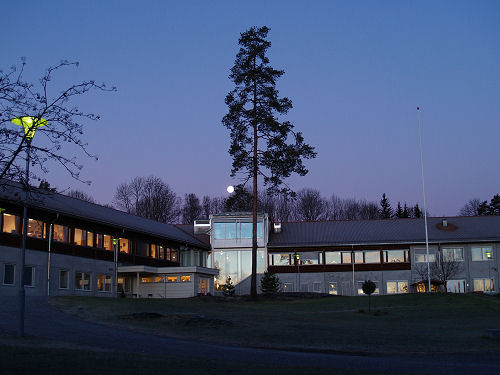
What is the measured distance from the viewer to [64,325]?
77.9ft

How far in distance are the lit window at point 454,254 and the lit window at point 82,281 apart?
34096mm

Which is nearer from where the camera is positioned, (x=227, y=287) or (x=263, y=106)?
(x=263, y=106)

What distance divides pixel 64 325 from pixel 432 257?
4514 centimetres

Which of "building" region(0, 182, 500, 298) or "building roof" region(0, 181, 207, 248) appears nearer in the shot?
"building roof" region(0, 181, 207, 248)

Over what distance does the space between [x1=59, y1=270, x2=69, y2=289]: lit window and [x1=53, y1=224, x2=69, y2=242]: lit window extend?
2.19m

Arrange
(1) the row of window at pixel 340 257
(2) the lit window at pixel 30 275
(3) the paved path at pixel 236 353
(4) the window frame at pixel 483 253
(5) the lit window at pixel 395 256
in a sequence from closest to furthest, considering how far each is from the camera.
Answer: (3) the paved path at pixel 236 353, (2) the lit window at pixel 30 275, (4) the window frame at pixel 483 253, (5) the lit window at pixel 395 256, (1) the row of window at pixel 340 257

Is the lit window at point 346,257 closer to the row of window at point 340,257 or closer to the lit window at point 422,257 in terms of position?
the row of window at point 340,257

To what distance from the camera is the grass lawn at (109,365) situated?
1105cm

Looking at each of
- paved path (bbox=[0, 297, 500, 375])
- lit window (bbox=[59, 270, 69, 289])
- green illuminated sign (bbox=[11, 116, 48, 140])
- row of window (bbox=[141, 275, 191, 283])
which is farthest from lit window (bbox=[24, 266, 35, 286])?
green illuminated sign (bbox=[11, 116, 48, 140])

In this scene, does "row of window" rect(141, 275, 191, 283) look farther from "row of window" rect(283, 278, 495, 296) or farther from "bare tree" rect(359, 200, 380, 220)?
"bare tree" rect(359, 200, 380, 220)

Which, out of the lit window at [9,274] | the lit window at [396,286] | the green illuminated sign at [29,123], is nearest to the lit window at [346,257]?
the lit window at [396,286]

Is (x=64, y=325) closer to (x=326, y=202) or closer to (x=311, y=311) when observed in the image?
(x=311, y=311)

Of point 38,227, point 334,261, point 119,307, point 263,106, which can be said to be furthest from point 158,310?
point 334,261

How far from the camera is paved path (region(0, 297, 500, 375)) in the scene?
634 inches
